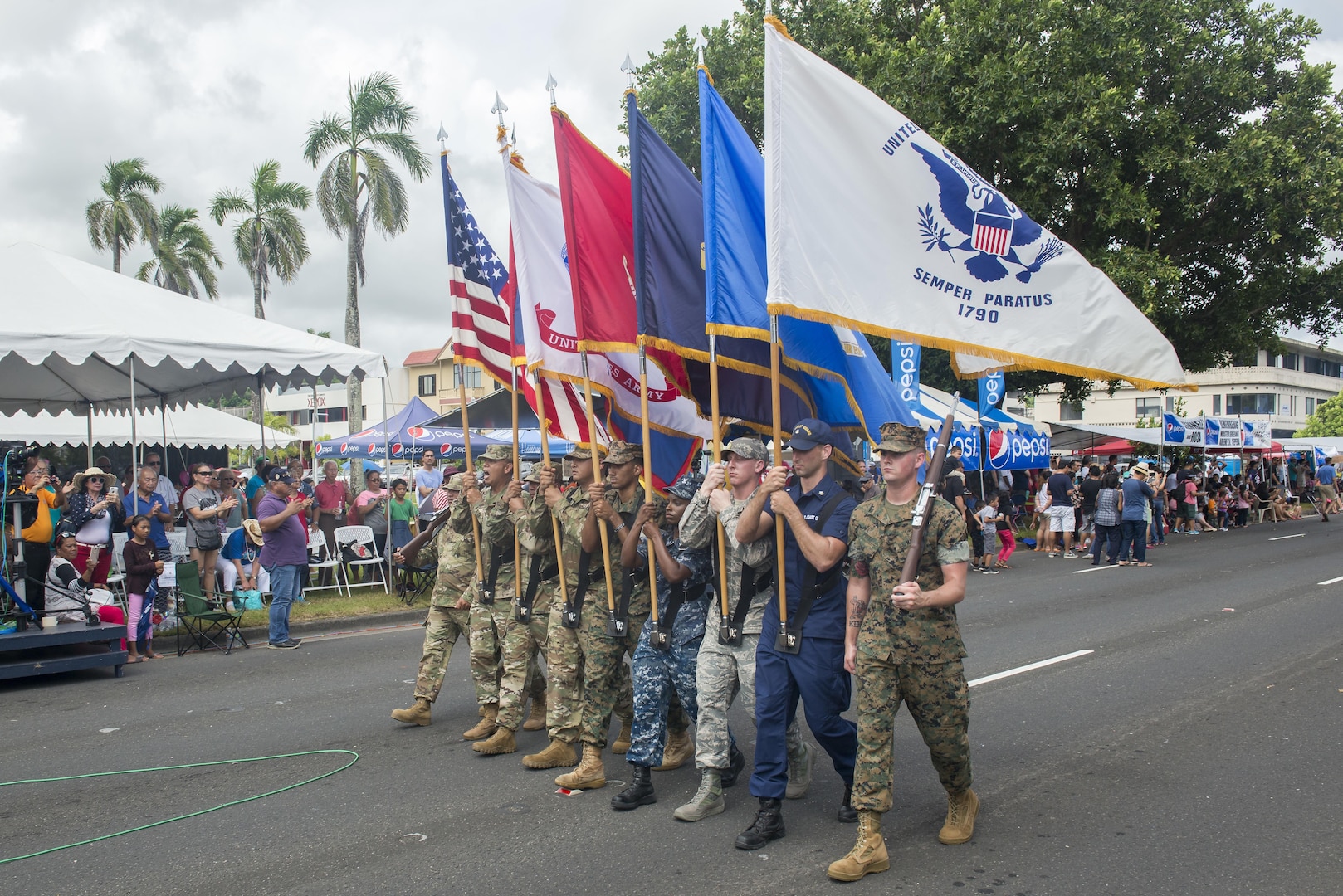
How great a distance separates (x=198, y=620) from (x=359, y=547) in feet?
11.5

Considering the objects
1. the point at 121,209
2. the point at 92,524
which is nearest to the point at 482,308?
the point at 92,524

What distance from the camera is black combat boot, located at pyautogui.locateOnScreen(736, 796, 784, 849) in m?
4.51

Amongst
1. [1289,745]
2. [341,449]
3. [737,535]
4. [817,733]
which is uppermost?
[341,449]

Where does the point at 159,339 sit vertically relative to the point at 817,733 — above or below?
above

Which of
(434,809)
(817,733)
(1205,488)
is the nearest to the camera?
(817,733)

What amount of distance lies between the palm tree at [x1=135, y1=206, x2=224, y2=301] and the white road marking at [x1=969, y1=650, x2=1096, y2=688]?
38402mm

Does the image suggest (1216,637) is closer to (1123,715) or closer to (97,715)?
(1123,715)

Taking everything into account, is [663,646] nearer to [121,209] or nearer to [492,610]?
[492,610]

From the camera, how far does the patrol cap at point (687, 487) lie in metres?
5.52

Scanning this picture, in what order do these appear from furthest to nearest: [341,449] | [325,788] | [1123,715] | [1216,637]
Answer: [341,449], [1216,637], [1123,715], [325,788]

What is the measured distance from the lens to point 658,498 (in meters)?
5.98

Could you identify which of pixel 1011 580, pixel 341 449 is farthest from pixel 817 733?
pixel 341 449

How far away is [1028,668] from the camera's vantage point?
8.43 m

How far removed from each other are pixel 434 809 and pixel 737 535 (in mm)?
2149
